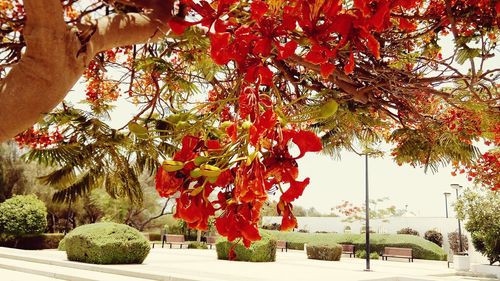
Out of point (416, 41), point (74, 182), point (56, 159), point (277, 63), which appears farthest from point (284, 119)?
point (416, 41)

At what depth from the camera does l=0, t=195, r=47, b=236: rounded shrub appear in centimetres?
2341

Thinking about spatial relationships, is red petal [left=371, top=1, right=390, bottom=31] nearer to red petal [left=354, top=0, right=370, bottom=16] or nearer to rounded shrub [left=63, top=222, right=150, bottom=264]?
red petal [left=354, top=0, right=370, bottom=16]

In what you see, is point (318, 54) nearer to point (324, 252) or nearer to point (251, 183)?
point (251, 183)

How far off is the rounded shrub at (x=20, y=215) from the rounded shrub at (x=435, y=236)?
24663 millimetres

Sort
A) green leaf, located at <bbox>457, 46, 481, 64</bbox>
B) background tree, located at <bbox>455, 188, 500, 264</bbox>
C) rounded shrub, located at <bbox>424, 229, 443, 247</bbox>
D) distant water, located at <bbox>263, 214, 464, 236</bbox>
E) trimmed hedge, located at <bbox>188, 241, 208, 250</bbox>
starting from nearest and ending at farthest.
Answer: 1. green leaf, located at <bbox>457, 46, 481, 64</bbox>
2. background tree, located at <bbox>455, 188, 500, 264</bbox>
3. trimmed hedge, located at <bbox>188, 241, 208, 250</bbox>
4. rounded shrub, located at <bbox>424, 229, 443, 247</bbox>
5. distant water, located at <bbox>263, 214, 464, 236</bbox>

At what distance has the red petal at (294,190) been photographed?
3.13 ft

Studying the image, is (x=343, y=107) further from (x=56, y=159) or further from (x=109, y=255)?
(x=109, y=255)

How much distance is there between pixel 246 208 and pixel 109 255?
Answer: 51.4ft

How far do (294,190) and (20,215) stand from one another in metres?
25.7

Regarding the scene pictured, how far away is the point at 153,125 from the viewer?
9.93ft

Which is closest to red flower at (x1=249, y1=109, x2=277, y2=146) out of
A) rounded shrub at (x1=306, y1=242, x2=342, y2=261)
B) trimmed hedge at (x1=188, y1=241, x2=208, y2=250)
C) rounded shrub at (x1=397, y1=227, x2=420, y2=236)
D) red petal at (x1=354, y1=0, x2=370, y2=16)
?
red petal at (x1=354, y1=0, x2=370, y2=16)

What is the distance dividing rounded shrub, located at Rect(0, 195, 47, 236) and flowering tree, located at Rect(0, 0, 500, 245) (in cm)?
2193

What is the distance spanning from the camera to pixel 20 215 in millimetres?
23578

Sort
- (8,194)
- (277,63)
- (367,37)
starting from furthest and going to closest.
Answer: (8,194) → (277,63) → (367,37)
